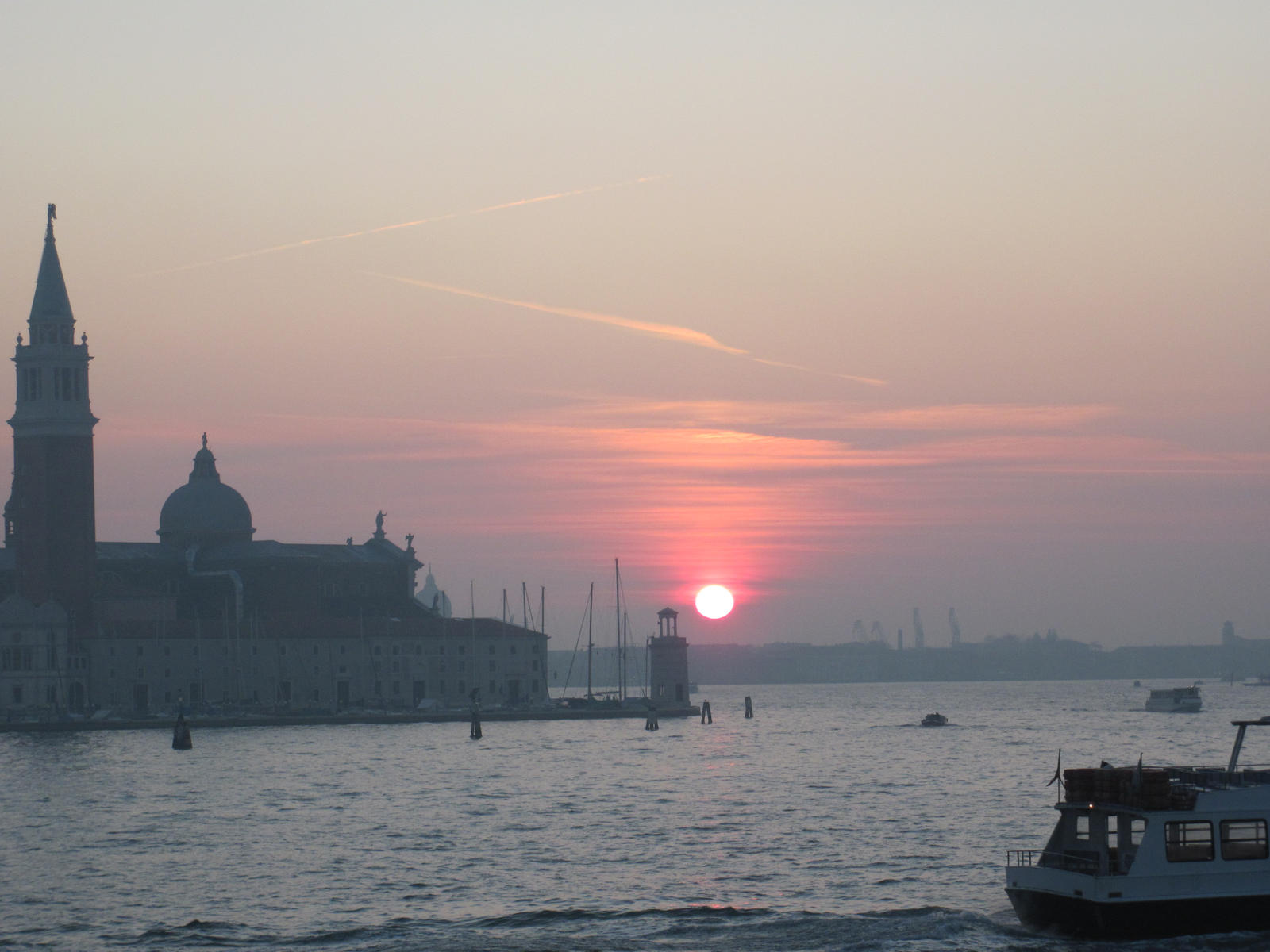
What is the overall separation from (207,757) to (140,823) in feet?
116

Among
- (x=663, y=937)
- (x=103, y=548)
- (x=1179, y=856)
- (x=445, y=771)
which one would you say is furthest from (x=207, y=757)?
(x=1179, y=856)

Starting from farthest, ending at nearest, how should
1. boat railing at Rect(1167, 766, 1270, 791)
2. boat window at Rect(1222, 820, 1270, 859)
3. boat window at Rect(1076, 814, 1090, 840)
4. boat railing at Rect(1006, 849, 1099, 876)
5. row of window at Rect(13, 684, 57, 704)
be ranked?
row of window at Rect(13, 684, 57, 704), boat railing at Rect(1167, 766, 1270, 791), boat window at Rect(1076, 814, 1090, 840), boat railing at Rect(1006, 849, 1099, 876), boat window at Rect(1222, 820, 1270, 859)

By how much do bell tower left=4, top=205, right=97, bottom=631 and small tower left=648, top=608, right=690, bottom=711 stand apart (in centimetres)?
4353

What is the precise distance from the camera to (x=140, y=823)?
59.4 m

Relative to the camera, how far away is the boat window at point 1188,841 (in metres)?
33.8

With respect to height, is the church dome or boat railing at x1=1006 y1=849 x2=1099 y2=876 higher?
the church dome

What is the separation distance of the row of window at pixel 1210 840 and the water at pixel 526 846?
149 cm

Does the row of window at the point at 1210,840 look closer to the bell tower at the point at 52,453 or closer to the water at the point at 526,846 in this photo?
the water at the point at 526,846

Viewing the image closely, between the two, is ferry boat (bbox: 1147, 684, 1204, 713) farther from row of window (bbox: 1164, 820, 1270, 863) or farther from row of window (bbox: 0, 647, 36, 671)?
row of window (bbox: 1164, 820, 1270, 863)

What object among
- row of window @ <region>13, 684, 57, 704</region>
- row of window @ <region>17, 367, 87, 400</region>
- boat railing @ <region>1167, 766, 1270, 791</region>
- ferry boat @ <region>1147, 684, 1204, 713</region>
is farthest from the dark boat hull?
ferry boat @ <region>1147, 684, 1204, 713</region>

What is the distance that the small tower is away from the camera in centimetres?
14888

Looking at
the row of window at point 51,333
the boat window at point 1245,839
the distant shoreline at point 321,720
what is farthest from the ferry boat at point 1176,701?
the boat window at point 1245,839

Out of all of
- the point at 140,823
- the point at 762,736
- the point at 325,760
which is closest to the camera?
the point at 140,823

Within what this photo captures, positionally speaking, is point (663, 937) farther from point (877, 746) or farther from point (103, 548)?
point (103, 548)
